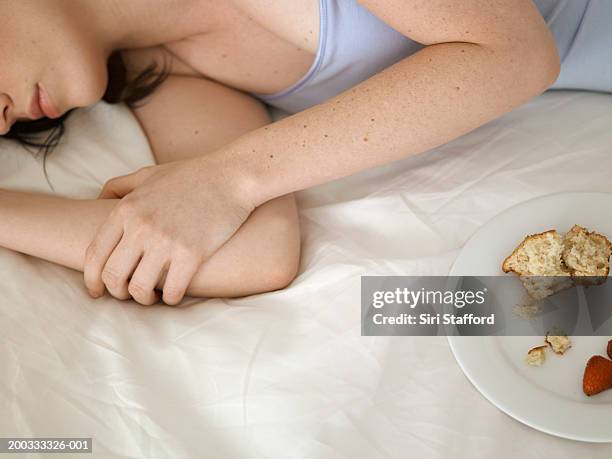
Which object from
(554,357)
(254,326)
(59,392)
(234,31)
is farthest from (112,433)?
(234,31)

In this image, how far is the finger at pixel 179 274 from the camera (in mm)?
934

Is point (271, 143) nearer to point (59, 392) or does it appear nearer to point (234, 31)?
point (234, 31)

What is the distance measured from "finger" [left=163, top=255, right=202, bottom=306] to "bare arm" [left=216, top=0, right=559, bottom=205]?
5.0 inches

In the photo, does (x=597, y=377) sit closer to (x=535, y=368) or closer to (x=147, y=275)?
(x=535, y=368)

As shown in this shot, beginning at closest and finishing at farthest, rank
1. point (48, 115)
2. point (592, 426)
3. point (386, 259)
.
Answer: point (592, 426) → point (386, 259) → point (48, 115)

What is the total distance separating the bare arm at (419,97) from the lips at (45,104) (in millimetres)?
307

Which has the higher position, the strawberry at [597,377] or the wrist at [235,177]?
the wrist at [235,177]

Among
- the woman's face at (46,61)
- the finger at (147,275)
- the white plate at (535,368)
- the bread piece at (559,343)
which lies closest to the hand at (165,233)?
the finger at (147,275)

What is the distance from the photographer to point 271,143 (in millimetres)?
963

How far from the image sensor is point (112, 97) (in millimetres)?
1213

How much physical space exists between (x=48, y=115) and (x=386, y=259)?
22.8 inches

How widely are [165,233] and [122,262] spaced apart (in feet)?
0.22

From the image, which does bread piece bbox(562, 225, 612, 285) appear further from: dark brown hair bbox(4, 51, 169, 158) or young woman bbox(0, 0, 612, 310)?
dark brown hair bbox(4, 51, 169, 158)

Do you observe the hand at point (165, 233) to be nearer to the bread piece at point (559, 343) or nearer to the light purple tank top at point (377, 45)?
the light purple tank top at point (377, 45)
